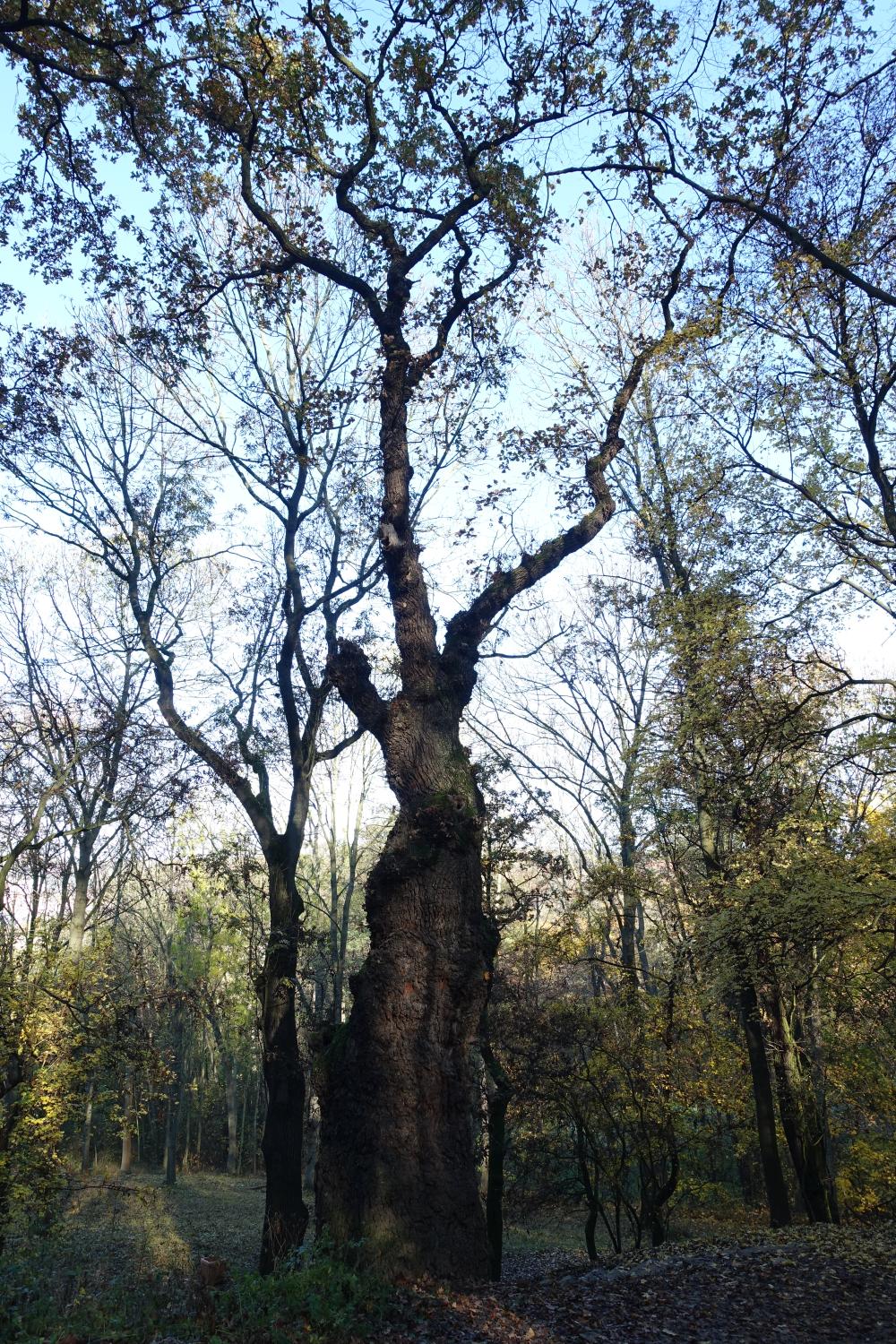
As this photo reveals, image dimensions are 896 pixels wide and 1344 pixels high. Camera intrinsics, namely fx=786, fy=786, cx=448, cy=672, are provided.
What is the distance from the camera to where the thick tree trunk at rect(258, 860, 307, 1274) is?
8.69 meters

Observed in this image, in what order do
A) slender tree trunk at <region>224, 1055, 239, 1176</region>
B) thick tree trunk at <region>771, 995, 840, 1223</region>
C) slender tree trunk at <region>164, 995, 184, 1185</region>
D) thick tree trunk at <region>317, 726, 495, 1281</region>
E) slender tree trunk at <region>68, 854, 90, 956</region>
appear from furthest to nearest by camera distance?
1. slender tree trunk at <region>224, 1055, 239, 1176</region>
2. slender tree trunk at <region>164, 995, 184, 1185</region>
3. slender tree trunk at <region>68, 854, 90, 956</region>
4. thick tree trunk at <region>771, 995, 840, 1223</region>
5. thick tree trunk at <region>317, 726, 495, 1281</region>

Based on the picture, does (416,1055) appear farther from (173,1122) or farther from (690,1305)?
(173,1122)

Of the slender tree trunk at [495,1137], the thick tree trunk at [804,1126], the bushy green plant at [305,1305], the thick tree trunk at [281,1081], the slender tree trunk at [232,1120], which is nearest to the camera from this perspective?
the bushy green plant at [305,1305]

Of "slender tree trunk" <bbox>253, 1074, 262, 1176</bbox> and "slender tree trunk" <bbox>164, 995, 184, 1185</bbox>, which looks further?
"slender tree trunk" <bbox>253, 1074, 262, 1176</bbox>

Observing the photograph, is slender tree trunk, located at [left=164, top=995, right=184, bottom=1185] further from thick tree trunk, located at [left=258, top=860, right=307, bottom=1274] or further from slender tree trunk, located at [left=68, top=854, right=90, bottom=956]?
thick tree trunk, located at [left=258, top=860, right=307, bottom=1274]

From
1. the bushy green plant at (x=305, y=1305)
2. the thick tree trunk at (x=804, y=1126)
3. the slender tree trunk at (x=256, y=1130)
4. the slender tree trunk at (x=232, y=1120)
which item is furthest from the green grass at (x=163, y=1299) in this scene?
the slender tree trunk at (x=256, y=1130)

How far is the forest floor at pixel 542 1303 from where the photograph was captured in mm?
4367

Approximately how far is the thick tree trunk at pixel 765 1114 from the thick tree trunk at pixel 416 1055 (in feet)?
21.5

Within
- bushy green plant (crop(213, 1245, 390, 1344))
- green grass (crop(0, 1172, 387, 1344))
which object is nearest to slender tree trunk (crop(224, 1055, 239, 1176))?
green grass (crop(0, 1172, 387, 1344))

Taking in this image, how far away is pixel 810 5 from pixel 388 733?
7.31 meters

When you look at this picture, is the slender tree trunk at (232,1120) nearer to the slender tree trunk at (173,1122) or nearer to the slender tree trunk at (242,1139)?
the slender tree trunk at (242,1139)

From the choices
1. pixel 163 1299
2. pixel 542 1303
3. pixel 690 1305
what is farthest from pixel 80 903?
pixel 690 1305

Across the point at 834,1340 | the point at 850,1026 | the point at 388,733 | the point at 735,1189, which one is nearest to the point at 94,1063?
the point at 388,733

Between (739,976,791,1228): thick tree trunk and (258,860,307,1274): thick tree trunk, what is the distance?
629 centimetres
